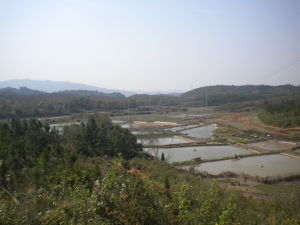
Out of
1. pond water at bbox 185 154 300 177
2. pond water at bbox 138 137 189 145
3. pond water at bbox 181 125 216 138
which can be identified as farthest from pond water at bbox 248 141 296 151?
pond water at bbox 138 137 189 145

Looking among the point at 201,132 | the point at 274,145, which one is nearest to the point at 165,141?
the point at 201,132

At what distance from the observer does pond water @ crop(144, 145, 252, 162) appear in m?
26.6

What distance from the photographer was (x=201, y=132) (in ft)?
137

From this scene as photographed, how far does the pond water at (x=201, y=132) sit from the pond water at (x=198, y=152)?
7.53 meters

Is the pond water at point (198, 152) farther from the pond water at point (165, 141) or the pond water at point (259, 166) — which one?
the pond water at point (165, 141)

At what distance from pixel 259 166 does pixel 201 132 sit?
19.2m

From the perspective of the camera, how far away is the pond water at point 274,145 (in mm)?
29194

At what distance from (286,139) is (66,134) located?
29.3 metres

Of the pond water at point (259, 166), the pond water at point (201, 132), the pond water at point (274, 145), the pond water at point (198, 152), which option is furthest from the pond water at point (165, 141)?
the pond water at point (259, 166)

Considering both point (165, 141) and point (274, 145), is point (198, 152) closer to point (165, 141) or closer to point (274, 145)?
point (165, 141)

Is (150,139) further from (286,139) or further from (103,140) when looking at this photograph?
(286,139)

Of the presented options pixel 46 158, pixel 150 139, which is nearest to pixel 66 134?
pixel 150 139

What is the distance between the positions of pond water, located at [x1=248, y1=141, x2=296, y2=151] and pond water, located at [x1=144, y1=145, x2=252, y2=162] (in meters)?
3.01

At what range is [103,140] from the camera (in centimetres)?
2767
